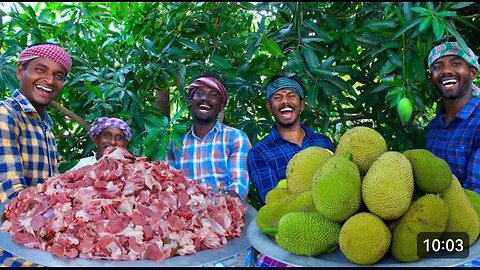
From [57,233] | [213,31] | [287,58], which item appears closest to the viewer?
[57,233]

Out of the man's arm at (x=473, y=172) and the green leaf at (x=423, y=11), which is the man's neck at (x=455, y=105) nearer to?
the man's arm at (x=473, y=172)

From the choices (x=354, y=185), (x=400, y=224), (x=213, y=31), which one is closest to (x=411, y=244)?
(x=400, y=224)

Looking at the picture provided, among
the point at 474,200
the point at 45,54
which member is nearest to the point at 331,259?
the point at 474,200

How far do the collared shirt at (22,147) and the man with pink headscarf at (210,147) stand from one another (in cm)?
63

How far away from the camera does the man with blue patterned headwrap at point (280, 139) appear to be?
213cm

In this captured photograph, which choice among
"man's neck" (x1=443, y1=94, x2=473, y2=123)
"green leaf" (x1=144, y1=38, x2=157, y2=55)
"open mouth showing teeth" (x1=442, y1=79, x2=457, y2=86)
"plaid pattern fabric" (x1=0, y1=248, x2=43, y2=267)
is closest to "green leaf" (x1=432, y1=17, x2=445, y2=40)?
"open mouth showing teeth" (x1=442, y1=79, x2=457, y2=86)

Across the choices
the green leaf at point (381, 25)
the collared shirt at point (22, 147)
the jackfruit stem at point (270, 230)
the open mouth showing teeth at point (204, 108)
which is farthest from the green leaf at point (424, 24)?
the collared shirt at point (22, 147)

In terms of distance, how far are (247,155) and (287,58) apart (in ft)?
1.69

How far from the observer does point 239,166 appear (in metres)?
2.29

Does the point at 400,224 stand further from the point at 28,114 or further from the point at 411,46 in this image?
the point at 28,114

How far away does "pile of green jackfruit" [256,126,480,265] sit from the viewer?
97 centimetres

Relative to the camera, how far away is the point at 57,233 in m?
1.23

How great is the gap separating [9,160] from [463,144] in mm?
1817

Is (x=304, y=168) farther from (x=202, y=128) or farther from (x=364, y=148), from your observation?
(x=202, y=128)
